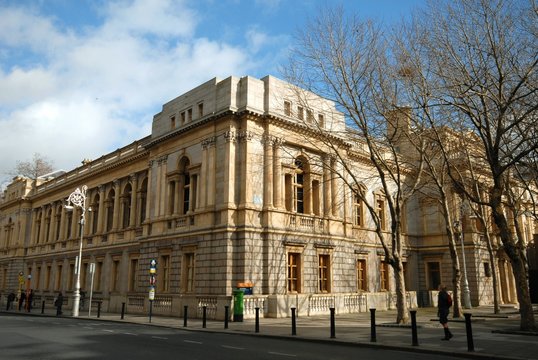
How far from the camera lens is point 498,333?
1659cm

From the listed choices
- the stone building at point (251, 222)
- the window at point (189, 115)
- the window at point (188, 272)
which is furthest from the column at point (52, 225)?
the window at point (188, 272)

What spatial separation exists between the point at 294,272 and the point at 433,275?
17.1 m

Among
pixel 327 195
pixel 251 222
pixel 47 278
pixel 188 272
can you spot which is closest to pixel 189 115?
pixel 251 222

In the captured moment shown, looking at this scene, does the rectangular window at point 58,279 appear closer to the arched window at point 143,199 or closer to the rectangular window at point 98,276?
the rectangular window at point 98,276

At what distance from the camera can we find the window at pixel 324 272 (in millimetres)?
29266

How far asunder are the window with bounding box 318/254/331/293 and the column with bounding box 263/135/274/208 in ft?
17.4

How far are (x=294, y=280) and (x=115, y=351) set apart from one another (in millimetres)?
16705

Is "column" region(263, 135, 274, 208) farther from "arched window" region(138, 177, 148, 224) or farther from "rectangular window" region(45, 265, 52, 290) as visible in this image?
"rectangular window" region(45, 265, 52, 290)

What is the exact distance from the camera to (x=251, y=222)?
26156 millimetres

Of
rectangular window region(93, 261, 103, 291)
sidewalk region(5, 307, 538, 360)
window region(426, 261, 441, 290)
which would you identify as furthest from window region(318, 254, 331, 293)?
rectangular window region(93, 261, 103, 291)

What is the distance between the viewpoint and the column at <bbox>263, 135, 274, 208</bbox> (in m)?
27.2

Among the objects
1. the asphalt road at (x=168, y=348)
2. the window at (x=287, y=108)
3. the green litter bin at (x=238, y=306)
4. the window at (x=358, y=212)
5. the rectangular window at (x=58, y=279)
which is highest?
the window at (x=287, y=108)

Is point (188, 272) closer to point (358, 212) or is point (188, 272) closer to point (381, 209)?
point (358, 212)

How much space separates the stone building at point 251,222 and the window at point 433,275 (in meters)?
0.08
